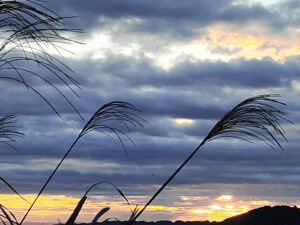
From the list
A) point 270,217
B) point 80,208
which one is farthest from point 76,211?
point 270,217

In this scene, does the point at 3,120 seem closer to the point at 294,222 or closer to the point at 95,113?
the point at 95,113

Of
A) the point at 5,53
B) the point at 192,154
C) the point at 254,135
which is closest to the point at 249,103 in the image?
the point at 254,135

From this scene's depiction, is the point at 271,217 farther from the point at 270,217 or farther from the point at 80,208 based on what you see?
the point at 80,208

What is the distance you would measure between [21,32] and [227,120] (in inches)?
55.0

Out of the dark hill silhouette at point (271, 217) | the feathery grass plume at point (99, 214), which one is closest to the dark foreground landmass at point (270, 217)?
the dark hill silhouette at point (271, 217)

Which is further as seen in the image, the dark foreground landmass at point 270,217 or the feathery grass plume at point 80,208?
the dark foreground landmass at point 270,217

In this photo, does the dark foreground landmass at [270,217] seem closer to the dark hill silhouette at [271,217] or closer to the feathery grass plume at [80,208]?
the dark hill silhouette at [271,217]

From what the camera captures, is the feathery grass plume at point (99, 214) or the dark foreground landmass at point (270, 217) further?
the dark foreground landmass at point (270, 217)

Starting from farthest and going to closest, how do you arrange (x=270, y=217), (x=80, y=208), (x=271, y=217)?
(x=270, y=217), (x=271, y=217), (x=80, y=208)

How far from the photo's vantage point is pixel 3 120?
4379 millimetres

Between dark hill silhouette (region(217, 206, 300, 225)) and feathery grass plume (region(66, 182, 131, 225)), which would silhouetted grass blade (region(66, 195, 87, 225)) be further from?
dark hill silhouette (region(217, 206, 300, 225))

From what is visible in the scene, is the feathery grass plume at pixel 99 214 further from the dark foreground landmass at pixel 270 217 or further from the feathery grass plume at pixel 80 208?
the dark foreground landmass at pixel 270 217

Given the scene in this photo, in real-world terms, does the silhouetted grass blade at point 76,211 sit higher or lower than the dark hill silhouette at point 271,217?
lower

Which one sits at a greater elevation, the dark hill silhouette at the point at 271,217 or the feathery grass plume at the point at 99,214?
the dark hill silhouette at the point at 271,217
